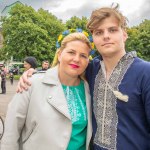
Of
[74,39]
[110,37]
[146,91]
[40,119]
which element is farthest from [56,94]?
[146,91]

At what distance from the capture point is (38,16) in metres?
→ 51.6

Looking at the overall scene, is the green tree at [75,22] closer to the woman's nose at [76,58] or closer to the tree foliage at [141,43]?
the tree foliage at [141,43]

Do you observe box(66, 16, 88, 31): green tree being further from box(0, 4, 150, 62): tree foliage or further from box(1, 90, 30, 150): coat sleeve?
box(1, 90, 30, 150): coat sleeve

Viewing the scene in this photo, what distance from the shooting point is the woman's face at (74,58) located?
10.2 ft

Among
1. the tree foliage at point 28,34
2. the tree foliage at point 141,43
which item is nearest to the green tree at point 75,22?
the tree foliage at point 28,34

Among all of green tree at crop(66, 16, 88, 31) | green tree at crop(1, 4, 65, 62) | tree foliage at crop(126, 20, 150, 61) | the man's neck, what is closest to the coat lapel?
the man's neck

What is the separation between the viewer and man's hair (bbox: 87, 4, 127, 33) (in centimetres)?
287

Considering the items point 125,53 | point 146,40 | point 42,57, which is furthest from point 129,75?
point 146,40

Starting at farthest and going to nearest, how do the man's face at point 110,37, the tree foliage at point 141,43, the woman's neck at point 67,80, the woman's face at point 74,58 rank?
the tree foliage at point 141,43 → the woman's neck at point 67,80 → the woman's face at point 74,58 → the man's face at point 110,37

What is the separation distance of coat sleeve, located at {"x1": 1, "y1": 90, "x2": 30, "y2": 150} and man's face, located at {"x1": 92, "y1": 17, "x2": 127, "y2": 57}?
0.75 m

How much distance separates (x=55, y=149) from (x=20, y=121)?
1.24 ft

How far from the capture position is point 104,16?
9.41 feet

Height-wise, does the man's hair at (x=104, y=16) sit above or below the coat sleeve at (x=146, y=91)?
above

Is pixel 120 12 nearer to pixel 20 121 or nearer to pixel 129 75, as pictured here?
pixel 129 75
